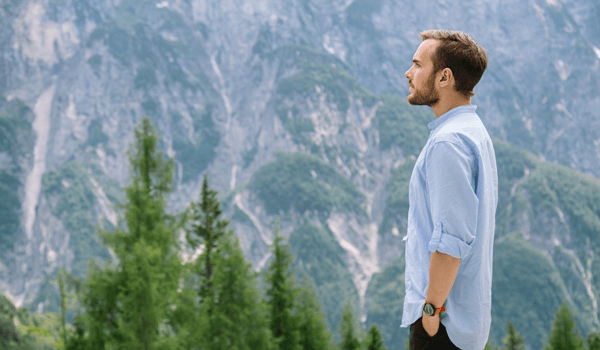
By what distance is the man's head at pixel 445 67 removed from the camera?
13.6 ft

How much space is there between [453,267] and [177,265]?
55.2ft

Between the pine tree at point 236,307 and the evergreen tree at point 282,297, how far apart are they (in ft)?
9.80

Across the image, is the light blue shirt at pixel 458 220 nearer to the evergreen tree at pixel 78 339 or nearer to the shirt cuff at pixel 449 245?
the shirt cuff at pixel 449 245

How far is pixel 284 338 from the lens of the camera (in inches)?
1064

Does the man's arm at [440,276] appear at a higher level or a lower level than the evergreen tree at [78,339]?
lower

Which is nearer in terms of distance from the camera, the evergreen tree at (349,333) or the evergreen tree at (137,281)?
the evergreen tree at (137,281)

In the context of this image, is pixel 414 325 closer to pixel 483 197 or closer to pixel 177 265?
pixel 483 197

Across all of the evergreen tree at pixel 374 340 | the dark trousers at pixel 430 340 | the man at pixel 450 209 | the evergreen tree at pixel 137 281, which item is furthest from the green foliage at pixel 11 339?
the man at pixel 450 209

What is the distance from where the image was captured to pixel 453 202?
12.4 feet

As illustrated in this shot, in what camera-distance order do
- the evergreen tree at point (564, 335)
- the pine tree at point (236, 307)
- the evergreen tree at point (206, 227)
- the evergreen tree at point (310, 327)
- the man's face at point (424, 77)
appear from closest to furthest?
1. the man's face at point (424, 77)
2. the pine tree at point (236, 307)
3. the evergreen tree at point (206, 227)
4. the evergreen tree at point (310, 327)
5. the evergreen tree at point (564, 335)

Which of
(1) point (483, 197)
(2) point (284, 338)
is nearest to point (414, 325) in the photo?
(1) point (483, 197)

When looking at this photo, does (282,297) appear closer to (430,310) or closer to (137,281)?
(137,281)

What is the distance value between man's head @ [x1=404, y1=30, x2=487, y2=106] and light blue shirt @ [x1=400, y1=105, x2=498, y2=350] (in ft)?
0.57

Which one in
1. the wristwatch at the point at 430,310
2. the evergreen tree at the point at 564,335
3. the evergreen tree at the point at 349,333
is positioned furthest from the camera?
the evergreen tree at the point at 564,335
